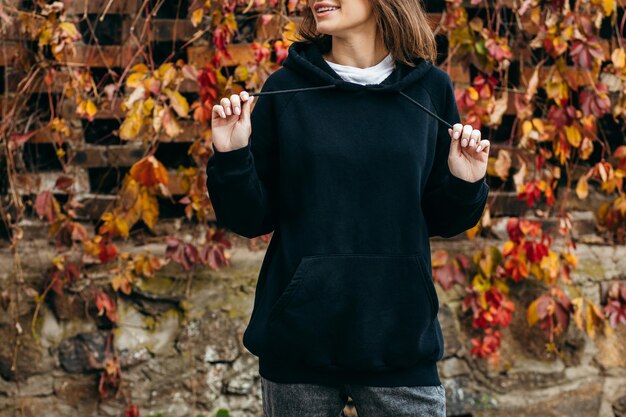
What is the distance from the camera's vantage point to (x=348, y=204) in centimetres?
169

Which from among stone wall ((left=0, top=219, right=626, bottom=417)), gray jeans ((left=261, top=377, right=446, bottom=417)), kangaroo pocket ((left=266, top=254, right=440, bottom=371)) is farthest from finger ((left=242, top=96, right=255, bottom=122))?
stone wall ((left=0, top=219, right=626, bottom=417))

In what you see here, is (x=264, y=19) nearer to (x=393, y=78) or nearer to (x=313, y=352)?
(x=393, y=78)

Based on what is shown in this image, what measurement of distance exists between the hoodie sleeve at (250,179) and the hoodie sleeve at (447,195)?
325 millimetres

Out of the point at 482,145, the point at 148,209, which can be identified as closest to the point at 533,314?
the point at 148,209

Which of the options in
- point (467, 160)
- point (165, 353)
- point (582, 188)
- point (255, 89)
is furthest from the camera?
point (582, 188)

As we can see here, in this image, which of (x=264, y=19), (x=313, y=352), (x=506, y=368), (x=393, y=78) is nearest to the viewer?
(x=313, y=352)

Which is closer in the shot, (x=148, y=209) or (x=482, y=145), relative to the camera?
(x=482, y=145)

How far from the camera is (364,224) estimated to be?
5.53 ft

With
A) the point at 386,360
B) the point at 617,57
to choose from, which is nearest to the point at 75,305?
the point at 386,360

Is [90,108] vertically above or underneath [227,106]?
underneath

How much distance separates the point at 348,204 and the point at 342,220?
33mm

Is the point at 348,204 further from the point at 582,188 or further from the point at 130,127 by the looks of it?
the point at 582,188

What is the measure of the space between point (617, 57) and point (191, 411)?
1.83m

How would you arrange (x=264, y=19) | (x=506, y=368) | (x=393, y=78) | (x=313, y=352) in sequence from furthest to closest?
(x=506, y=368) < (x=264, y=19) < (x=393, y=78) < (x=313, y=352)
